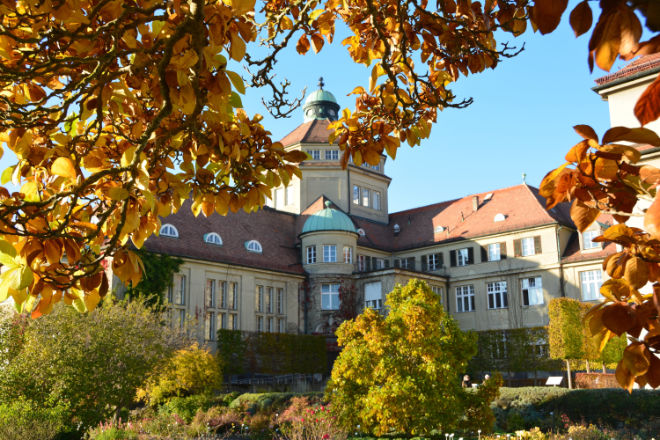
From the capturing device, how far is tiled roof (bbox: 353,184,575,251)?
39.2 meters

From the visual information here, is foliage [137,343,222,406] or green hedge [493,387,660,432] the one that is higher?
foliage [137,343,222,406]

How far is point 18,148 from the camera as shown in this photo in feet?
10.4

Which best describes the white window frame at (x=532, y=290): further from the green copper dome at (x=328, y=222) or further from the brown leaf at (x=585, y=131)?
the brown leaf at (x=585, y=131)

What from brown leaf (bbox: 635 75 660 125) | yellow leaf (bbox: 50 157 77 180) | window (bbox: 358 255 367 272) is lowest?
brown leaf (bbox: 635 75 660 125)

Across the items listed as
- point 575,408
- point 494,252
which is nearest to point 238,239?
point 494,252

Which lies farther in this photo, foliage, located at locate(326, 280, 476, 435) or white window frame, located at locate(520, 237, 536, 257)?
white window frame, located at locate(520, 237, 536, 257)

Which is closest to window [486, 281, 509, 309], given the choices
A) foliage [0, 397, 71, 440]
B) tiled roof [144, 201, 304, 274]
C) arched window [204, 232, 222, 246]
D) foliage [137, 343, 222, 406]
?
tiled roof [144, 201, 304, 274]

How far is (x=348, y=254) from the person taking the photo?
3938 cm

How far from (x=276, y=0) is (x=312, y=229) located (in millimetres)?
34017

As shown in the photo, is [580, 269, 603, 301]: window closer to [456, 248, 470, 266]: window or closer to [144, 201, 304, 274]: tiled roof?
[456, 248, 470, 266]: window

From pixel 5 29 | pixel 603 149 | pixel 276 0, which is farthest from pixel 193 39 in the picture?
pixel 276 0

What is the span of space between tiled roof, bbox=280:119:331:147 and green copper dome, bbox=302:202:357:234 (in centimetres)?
686

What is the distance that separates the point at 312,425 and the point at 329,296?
945 inches

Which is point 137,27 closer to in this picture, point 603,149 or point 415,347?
point 603,149
